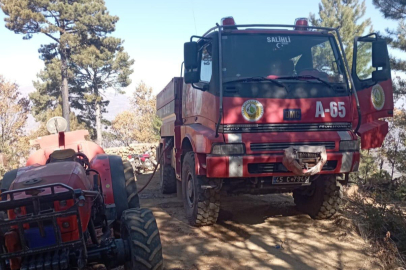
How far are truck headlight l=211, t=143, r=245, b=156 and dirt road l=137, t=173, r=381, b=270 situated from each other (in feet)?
3.98

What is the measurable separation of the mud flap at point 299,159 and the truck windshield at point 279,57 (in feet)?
3.50

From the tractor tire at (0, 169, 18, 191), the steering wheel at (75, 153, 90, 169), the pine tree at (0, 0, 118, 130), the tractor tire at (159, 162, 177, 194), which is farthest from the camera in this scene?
the pine tree at (0, 0, 118, 130)

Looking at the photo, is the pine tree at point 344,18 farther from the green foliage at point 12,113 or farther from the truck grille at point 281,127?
the green foliage at point 12,113

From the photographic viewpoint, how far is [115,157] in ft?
16.2

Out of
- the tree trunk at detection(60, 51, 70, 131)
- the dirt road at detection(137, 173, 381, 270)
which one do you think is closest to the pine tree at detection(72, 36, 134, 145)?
the tree trunk at detection(60, 51, 70, 131)

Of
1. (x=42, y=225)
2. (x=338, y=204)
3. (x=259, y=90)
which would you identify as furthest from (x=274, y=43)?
(x=42, y=225)

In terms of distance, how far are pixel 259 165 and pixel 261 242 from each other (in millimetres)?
1038

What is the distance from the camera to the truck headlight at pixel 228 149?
4.72 m

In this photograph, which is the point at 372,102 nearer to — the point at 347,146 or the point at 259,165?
the point at 347,146

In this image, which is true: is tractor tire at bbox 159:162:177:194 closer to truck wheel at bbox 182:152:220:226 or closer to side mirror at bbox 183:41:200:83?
A: truck wheel at bbox 182:152:220:226

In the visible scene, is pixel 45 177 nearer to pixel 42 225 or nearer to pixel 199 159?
pixel 42 225

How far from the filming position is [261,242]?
16.1ft

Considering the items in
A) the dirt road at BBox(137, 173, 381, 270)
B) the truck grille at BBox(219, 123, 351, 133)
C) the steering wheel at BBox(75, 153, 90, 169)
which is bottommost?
the dirt road at BBox(137, 173, 381, 270)

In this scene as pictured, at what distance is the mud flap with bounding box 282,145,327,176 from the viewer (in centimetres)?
461
